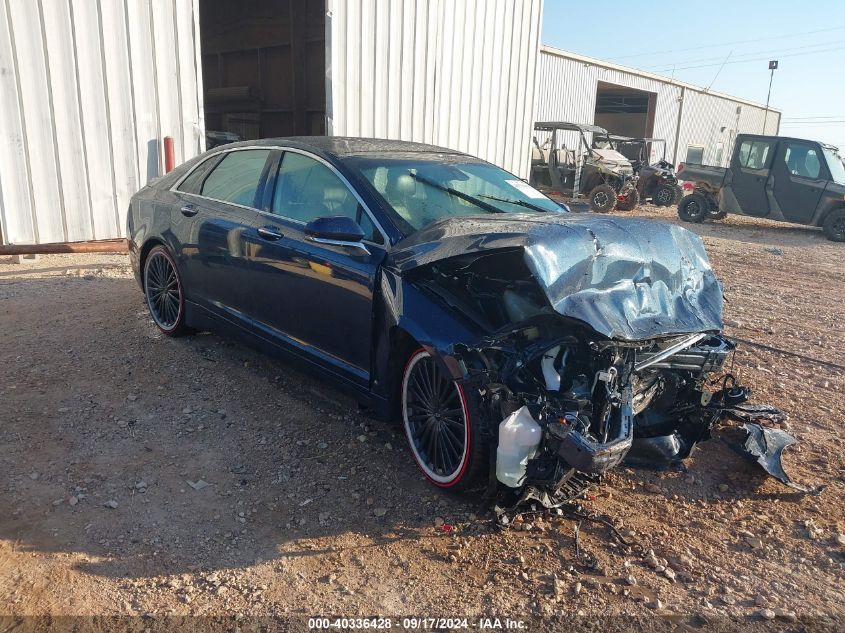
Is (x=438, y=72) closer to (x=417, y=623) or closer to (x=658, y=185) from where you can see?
(x=658, y=185)

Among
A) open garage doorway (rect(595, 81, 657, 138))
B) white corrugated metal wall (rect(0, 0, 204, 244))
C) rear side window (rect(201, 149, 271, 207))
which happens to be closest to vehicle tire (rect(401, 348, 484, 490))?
rear side window (rect(201, 149, 271, 207))

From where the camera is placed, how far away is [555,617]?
2.50m

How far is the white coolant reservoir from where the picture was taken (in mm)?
2762

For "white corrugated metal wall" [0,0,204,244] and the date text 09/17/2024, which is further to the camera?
"white corrugated metal wall" [0,0,204,244]

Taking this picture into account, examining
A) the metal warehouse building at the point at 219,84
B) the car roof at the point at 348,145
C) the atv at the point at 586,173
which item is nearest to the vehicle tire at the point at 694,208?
the atv at the point at 586,173

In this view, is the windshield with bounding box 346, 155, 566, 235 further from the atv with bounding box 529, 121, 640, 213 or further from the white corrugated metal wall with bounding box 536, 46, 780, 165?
the white corrugated metal wall with bounding box 536, 46, 780, 165

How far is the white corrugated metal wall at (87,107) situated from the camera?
25.0 ft

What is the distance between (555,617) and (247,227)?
3.01m

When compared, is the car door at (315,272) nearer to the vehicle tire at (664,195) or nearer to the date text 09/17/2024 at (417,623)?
the date text 09/17/2024 at (417,623)

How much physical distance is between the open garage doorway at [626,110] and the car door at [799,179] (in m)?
14.8

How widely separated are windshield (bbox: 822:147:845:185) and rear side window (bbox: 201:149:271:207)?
1344cm

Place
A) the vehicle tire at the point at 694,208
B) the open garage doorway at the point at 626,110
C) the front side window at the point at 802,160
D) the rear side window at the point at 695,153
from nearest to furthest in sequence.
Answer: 1. the front side window at the point at 802,160
2. the vehicle tire at the point at 694,208
3. the open garage doorway at the point at 626,110
4. the rear side window at the point at 695,153

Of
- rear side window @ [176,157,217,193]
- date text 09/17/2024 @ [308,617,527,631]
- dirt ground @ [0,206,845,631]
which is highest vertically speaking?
rear side window @ [176,157,217,193]

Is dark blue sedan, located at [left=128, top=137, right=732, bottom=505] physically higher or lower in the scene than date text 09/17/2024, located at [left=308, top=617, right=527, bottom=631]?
higher
